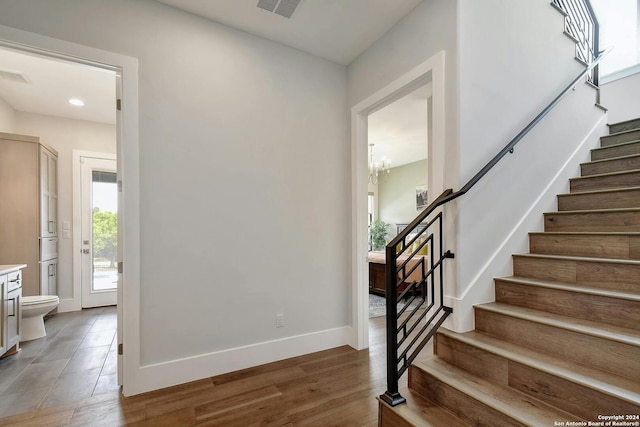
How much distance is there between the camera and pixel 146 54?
7.27ft

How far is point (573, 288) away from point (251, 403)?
216cm

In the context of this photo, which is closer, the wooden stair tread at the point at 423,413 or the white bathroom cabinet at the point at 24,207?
the wooden stair tread at the point at 423,413

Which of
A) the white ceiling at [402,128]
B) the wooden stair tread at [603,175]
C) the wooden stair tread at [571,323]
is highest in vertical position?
the white ceiling at [402,128]

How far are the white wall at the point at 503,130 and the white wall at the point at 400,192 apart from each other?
17.2 feet

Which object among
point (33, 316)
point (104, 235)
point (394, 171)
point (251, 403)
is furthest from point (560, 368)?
point (394, 171)

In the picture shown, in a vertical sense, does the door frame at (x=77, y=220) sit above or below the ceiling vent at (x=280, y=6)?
below

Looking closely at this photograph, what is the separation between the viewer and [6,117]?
3.89 meters

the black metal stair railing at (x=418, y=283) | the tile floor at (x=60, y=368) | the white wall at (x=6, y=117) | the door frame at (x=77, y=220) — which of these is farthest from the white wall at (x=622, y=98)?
the white wall at (x=6, y=117)

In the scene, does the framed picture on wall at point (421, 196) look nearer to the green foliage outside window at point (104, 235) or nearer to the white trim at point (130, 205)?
the green foliage outside window at point (104, 235)

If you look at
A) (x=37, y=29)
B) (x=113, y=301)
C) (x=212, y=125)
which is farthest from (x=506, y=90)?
(x=113, y=301)

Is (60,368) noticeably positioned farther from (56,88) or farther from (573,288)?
(573,288)

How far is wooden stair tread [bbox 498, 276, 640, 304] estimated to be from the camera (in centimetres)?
156

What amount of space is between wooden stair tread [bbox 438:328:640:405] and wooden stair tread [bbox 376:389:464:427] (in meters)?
0.40

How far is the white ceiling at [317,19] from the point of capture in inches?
90.2
